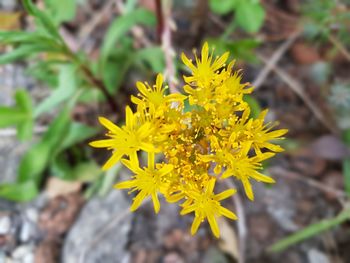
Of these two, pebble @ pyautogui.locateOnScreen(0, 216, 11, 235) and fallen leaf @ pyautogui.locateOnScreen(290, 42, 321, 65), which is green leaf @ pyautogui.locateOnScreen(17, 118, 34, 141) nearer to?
pebble @ pyautogui.locateOnScreen(0, 216, 11, 235)

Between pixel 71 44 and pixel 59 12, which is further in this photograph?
pixel 71 44

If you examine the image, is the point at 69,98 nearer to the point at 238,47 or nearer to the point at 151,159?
the point at 238,47

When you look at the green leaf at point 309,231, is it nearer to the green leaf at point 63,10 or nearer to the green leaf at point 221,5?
the green leaf at point 221,5

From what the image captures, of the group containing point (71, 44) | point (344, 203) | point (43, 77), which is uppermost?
point (71, 44)

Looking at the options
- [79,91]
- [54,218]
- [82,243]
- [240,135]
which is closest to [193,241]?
[82,243]

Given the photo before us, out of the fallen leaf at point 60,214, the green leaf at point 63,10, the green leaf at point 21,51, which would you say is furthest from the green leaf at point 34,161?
the green leaf at point 63,10

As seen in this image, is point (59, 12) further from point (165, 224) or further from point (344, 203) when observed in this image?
point (344, 203)
